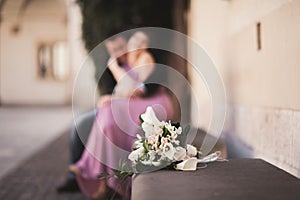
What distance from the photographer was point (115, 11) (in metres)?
5.19

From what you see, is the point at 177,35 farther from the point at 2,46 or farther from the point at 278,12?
the point at 2,46

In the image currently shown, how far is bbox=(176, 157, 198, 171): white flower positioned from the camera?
5.71 ft

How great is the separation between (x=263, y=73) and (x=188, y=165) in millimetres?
900

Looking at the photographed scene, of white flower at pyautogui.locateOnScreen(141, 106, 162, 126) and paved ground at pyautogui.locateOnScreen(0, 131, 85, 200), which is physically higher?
white flower at pyautogui.locateOnScreen(141, 106, 162, 126)

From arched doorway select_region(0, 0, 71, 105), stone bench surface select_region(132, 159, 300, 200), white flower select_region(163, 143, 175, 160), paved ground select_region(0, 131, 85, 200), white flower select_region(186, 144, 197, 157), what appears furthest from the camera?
arched doorway select_region(0, 0, 71, 105)

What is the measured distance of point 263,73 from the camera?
95.4 inches

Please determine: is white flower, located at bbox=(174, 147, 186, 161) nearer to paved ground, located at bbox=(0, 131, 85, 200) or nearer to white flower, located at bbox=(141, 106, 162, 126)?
white flower, located at bbox=(141, 106, 162, 126)

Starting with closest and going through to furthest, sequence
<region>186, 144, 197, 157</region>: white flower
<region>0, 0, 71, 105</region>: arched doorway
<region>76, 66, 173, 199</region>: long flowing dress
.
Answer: <region>186, 144, 197, 157</region>: white flower → <region>76, 66, 173, 199</region>: long flowing dress → <region>0, 0, 71, 105</region>: arched doorway

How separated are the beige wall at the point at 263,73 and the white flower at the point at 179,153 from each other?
50 centimetres

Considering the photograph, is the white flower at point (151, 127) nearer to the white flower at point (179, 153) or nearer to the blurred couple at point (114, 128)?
the white flower at point (179, 153)

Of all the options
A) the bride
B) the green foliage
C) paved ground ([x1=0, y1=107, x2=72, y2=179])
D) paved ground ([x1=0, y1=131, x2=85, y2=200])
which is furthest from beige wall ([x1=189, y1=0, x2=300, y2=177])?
paved ground ([x1=0, y1=107, x2=72, y2=179])

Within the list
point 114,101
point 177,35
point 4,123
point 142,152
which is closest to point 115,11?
point 177,35

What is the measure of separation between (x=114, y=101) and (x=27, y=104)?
15657 millimetres

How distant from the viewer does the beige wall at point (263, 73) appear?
1.96 meters
